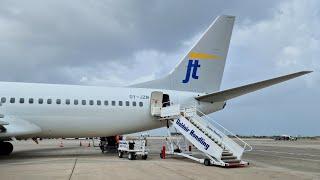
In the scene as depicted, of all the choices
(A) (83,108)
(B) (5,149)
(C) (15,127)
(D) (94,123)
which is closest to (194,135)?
(D) (94,123)

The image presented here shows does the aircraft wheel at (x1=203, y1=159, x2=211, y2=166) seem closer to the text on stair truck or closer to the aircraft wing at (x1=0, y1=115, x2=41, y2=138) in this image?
the text on stair truck

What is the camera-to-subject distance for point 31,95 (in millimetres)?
22484

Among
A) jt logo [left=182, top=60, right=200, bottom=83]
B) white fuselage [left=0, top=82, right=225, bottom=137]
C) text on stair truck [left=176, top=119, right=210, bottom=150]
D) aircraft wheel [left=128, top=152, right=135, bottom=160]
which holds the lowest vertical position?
aircraft wheel [left=128, top=152, right=135, bottom=160]

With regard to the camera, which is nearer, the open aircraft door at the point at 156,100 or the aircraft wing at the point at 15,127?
the aircraft wing at the point at 15,127

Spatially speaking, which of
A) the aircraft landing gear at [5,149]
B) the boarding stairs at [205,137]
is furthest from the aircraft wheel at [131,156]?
the aircraft landing gear at [5,149]

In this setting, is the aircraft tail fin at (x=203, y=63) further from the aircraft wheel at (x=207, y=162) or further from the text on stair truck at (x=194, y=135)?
the aircraft wheel at (x=207, y=162)

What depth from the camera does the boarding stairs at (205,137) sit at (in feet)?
59.5

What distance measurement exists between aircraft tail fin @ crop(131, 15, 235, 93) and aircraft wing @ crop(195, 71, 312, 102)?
74.0 inches

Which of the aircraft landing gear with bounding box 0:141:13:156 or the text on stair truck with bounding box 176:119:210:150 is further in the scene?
the aircraft landing gear with bounding box 0:141:13:156

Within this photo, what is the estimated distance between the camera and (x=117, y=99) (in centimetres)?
2378

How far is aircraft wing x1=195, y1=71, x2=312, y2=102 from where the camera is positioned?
61.8ft

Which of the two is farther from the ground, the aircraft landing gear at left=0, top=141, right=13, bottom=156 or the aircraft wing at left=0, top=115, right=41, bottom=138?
the aircraft wing at left=0, top=115, right=41, bottom=138

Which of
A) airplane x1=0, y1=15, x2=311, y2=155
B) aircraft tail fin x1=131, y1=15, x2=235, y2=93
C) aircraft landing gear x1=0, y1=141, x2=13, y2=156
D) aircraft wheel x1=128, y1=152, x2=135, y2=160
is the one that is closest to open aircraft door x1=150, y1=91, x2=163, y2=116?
airplane x1=0, y1=15, x2=311, y2=155

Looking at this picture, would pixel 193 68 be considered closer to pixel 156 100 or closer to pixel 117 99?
pixel 156 100
